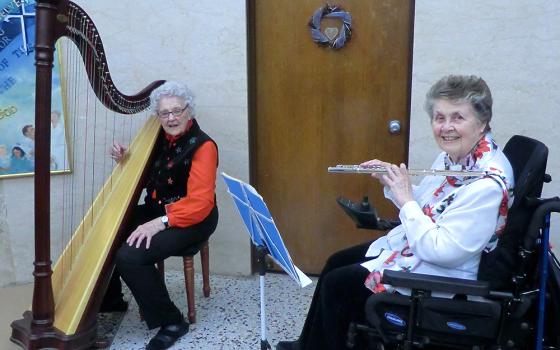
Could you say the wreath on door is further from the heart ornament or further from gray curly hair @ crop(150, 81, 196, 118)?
gray curly hair @ crop(150, 81, 196, 118)

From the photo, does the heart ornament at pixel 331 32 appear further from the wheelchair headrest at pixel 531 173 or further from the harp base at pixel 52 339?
the harp base at pixel 52 339

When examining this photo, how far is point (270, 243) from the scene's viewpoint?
188cm

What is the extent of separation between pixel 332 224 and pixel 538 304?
5.10 feet

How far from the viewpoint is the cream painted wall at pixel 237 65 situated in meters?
2.61

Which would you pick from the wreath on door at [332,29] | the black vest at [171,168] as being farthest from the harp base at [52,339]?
the wreath on door at [332,29]

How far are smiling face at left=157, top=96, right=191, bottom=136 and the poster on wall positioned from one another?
86 cm

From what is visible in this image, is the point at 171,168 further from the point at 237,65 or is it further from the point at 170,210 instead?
the point at 237,65

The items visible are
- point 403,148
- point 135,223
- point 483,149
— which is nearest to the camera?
point 483,149

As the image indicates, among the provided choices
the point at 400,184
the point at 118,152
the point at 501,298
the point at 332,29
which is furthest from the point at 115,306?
the point at 501,298

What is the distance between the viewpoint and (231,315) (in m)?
2.81

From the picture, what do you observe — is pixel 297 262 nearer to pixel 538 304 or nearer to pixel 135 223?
pixel 135 223

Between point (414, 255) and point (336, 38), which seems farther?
point (336, 38)

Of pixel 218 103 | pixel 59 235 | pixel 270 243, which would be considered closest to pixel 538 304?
pixel 270 243

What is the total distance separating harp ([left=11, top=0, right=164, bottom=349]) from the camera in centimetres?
195
